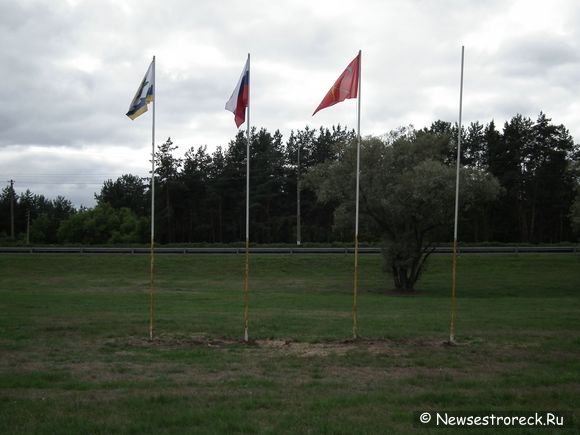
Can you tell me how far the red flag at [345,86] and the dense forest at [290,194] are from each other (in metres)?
57.1

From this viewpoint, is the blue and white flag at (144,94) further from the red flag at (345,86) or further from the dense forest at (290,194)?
the dense forest at (290,194)

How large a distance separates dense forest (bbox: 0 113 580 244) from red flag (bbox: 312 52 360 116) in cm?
5713

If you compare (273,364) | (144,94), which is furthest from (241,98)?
(273,364)

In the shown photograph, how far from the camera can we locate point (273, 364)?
12.5m

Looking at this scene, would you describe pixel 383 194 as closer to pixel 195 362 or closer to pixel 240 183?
pixel 195 362

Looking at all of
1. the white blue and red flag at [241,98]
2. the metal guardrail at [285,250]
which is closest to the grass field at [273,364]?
the white blue and red flag at [241,98]

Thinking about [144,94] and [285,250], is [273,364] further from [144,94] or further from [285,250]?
[285,250]

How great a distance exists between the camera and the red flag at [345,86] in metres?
15.9

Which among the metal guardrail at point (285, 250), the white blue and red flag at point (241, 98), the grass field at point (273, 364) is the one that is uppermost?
the white blue and red flag at point (241, 98)

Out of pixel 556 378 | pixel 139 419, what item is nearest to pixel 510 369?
pixel 556 378

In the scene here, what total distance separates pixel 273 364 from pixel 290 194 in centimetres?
7080

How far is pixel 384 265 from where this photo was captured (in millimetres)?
38344

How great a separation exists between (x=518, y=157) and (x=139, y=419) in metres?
74.7

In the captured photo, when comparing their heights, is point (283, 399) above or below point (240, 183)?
below
